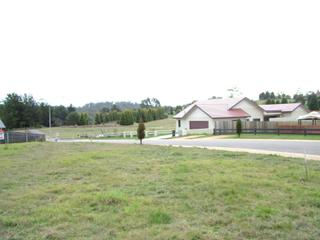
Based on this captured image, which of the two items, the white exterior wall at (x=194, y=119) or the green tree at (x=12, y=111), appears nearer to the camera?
the white exterior wall at (x=194, y=119)

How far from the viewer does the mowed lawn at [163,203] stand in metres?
5.93

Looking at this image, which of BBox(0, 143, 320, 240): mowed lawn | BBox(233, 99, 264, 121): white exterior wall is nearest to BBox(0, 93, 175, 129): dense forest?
BBox(233, 99, 264, 121): white exterior wall

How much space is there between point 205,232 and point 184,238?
434mm

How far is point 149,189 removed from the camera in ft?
29.9

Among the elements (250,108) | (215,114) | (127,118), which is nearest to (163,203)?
(215,114)

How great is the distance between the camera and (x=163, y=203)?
764 centimetres

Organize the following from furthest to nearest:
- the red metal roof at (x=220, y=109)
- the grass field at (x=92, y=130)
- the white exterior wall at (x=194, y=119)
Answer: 1. the grass field at (x=92, y=130)
2. the red metal roof at (x=220, y=109)
3. the white exterior wall at (x=194, y=119)

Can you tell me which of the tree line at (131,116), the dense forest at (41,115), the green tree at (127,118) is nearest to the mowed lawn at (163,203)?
the dense forest at (41,115)

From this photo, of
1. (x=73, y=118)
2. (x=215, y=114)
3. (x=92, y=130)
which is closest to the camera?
(x=215, y=114)

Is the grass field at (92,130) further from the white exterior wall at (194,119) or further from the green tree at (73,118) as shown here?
the green tree at (73,118)

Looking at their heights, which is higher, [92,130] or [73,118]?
[73,118]

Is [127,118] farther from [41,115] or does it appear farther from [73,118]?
[41,115]

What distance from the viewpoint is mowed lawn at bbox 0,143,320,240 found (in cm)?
593

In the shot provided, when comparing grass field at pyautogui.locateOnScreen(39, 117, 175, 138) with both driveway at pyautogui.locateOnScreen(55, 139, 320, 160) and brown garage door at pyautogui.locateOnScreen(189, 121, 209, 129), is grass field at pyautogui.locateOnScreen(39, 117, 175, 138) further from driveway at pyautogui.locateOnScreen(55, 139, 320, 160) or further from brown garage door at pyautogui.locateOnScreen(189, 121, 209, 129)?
driveway at pyautogui.locateOnScreen(55, 139, 320, 160)
